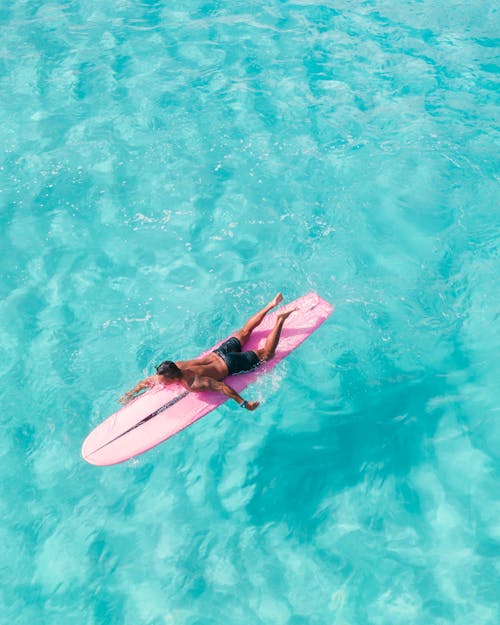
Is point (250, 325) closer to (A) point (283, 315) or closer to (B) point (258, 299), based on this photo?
(A) point (283, 315)

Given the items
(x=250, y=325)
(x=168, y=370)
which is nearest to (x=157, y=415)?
(x=168, y=370)

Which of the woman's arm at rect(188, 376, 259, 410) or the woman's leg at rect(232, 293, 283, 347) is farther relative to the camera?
the woman's leg at rect(232, 293, 283, 347)

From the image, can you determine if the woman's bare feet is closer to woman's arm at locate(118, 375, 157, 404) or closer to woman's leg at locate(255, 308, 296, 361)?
woman's leg at locate(255, 308, 296, 361)

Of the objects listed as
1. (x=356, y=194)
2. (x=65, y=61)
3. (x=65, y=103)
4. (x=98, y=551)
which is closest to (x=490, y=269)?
(x=356, y=194)

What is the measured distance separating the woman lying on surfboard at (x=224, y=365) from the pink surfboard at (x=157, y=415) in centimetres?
13

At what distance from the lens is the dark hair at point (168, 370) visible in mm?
5555

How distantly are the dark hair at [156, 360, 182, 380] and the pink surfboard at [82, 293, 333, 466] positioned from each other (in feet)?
2.17

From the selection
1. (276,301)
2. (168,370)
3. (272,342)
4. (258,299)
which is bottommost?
(258,299)

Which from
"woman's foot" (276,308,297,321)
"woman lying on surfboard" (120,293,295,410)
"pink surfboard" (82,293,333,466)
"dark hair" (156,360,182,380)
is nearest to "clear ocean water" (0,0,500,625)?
"pink surfboard" (82,293,333,466)

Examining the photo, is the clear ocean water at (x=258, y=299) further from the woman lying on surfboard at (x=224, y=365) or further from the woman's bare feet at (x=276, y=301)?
the woman's bare feet at (x=276, y=301)

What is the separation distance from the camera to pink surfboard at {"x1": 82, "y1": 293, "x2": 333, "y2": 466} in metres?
5.95

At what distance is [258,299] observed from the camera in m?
7.51

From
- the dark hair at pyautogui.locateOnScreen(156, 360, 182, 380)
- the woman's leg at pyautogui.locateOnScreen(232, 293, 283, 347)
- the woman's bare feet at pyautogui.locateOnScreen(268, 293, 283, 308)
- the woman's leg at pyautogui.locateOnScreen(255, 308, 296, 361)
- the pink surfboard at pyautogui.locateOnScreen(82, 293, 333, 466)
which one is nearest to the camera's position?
A: the dark hair at pyautogui.locateOnScreen(156, 360, 182, 380)

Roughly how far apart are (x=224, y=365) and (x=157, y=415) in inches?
35.1
